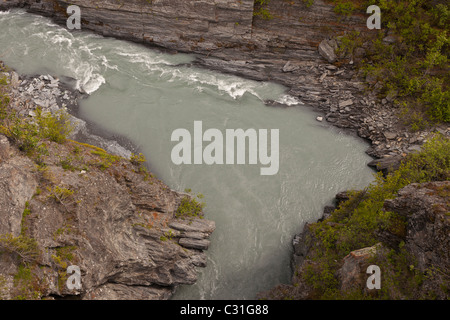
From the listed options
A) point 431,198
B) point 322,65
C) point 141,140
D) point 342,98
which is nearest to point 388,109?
point 342,98

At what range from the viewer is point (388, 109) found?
1219 inches

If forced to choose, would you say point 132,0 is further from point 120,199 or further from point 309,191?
point 309,191

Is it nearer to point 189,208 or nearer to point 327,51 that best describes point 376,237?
point 189,208

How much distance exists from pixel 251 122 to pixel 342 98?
10.3 meters

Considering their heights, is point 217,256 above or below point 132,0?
below

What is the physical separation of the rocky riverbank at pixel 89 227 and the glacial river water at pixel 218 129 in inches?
93.9

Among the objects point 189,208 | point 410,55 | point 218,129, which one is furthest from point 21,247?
point 410,55

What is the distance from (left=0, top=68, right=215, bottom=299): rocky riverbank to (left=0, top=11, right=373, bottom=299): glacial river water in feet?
7.82

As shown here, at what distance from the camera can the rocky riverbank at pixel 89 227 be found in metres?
14.8

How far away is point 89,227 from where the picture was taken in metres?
17.3

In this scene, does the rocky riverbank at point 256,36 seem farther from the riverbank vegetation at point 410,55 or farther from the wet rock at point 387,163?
the wet rock at point 387,163

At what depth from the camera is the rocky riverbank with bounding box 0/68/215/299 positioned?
1475cm

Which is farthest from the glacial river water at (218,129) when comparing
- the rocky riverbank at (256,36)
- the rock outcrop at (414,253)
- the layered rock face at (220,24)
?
the rock outcrop at (414,253)

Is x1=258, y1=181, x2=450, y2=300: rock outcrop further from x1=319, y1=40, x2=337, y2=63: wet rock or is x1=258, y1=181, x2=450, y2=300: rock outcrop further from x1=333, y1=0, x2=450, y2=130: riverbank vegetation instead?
x1=319, y1=40, x2=337, y2=63: wet rock
